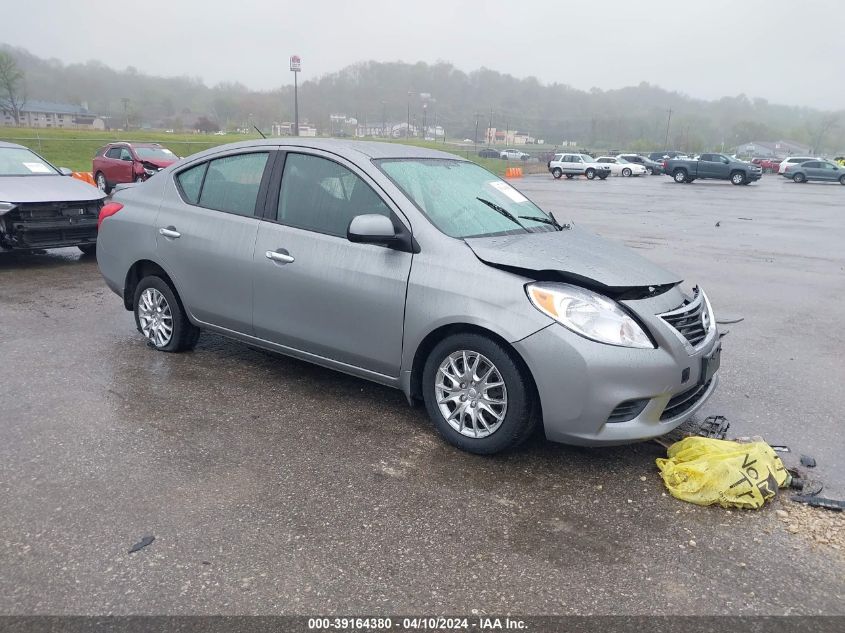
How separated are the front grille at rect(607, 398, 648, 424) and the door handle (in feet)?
7.44

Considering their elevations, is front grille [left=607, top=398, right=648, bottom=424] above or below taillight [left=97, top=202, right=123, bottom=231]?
below

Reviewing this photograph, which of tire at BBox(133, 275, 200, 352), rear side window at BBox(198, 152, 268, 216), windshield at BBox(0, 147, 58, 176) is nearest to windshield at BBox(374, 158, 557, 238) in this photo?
rear side window at BBox(198, 152, 268, 216)

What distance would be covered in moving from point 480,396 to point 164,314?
299 centimetres

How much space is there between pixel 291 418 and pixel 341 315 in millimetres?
750

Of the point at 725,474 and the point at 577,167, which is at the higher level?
the point at 577,167

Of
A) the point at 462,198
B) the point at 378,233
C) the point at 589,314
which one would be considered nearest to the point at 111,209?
the point at 378,233

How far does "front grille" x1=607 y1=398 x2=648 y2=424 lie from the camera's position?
11.8ft

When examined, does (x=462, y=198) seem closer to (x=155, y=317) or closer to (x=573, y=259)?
(x=573, y=259)

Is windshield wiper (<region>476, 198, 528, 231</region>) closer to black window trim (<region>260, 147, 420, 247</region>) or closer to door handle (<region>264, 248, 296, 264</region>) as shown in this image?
black window trim (<region>260, 147, 420, 247</region>)

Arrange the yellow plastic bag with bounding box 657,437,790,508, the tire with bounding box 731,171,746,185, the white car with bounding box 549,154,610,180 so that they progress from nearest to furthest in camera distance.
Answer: the yellow plastic bag with bounding box 657,437,790,508 < the tire with bounding box 731,171,746,185 < the white car with bounding box 549,154,610,180

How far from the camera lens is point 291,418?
445cm

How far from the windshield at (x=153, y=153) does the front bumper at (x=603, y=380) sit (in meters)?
21.2

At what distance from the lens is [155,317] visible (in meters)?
5.64

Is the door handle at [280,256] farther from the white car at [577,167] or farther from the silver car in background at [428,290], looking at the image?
the white car at [577,167]
